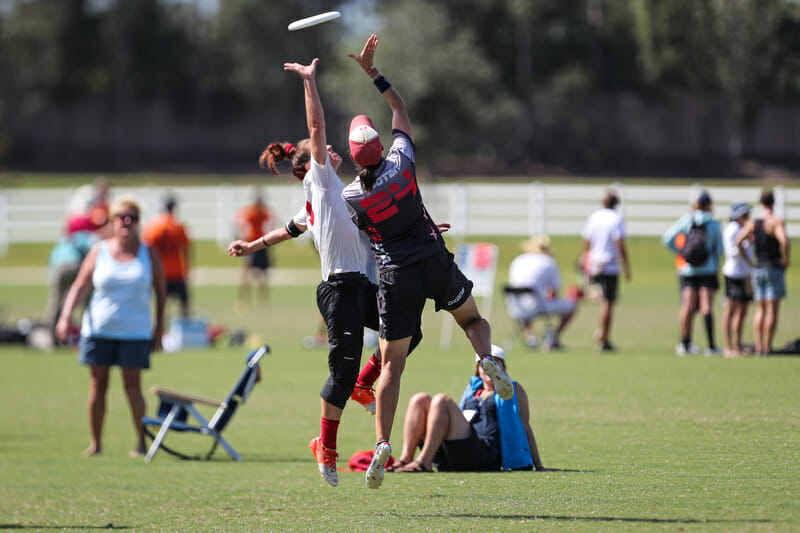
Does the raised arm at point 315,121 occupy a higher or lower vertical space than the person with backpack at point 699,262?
higher

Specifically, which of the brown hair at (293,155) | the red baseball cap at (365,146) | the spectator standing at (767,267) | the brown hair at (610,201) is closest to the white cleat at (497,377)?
the red baseball cap at (365,146)

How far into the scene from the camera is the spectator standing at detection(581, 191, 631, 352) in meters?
16.1

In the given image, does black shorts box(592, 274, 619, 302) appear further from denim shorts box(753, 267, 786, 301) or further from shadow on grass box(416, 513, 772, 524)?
shadow on grass box(416, 513, 772, 524)

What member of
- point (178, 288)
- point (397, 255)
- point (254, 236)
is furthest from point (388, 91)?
point (254, 236)

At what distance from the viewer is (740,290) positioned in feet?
48.5

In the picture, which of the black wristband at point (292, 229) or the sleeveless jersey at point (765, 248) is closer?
the black wristband at point (292, 229)

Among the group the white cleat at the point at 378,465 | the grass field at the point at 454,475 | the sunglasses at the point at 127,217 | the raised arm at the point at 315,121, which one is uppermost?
the raised arm at the point at 315,121

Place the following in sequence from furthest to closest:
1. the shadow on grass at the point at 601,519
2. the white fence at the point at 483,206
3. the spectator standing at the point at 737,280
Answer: the white fence at the point at 483,206
the spectator standing at the point at 737,280
the shadow on grass at the point at 601,519

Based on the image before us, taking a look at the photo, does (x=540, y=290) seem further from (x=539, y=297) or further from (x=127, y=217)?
(x=127, y=217)

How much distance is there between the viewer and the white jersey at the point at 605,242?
16.2m

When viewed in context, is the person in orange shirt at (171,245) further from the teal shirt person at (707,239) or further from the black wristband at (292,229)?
the black wristband at (292,229)

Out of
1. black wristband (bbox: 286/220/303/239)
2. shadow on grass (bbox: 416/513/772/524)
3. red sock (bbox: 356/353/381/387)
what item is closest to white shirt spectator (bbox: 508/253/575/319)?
red sock (bbox: 356/353/381/387)

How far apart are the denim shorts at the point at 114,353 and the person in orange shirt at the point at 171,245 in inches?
316

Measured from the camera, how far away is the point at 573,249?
34.8m
